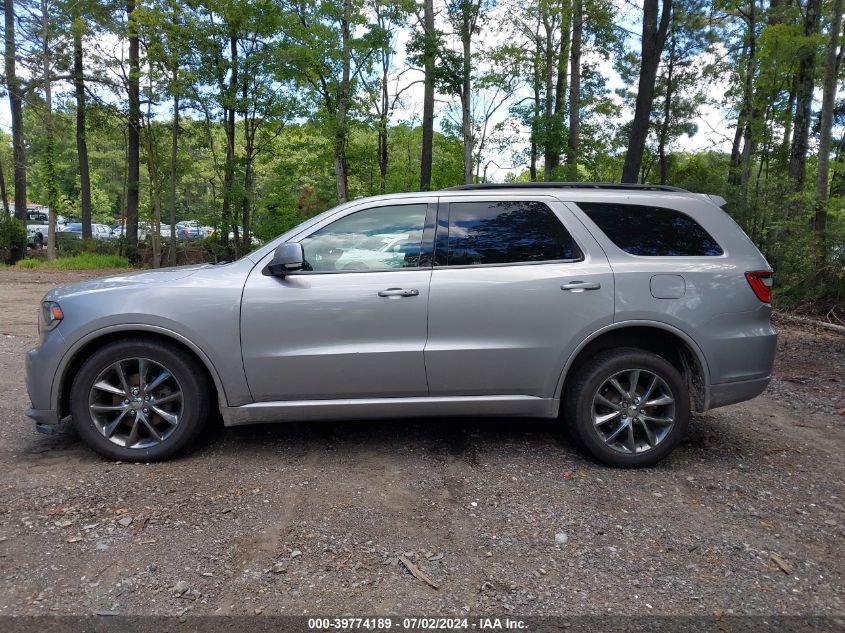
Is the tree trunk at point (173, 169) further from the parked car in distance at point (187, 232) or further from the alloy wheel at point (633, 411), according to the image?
the alloy wheel at point (633, 411)

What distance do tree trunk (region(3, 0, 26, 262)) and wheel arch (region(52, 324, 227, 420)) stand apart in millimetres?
21685

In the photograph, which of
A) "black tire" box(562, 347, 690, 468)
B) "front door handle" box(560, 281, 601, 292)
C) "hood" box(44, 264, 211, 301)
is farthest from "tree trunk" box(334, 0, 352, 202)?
"black tire" box(562, 347, 690, 468)

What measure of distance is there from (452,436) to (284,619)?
2254 millimetres

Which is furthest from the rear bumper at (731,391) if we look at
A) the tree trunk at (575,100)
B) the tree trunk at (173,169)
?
the tree trunk at (173,169)

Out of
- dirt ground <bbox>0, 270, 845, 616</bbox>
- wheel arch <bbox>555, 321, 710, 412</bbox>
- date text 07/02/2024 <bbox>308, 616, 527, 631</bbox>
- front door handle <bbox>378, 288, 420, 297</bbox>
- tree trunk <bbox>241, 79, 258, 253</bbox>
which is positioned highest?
tree trunk <bbox>241, 79, 258, 253</bbox>

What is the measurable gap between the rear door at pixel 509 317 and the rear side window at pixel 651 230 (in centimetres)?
22

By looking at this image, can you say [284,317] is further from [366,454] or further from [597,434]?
[597,434]

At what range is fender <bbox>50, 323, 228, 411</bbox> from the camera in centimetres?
371

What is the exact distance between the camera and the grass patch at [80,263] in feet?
63.0

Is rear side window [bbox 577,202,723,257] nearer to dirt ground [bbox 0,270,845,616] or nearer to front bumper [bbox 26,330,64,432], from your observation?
dirt ground [bbox 0,270,845,616]

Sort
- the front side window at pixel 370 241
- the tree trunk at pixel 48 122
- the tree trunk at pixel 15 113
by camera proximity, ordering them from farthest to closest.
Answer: the tree trunk at pixel 15 113 → the tree trunk at pixel 48 122 → the front side window at pixel 370 241

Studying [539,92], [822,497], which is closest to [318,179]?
[539,92]

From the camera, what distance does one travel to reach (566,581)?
8.55ft

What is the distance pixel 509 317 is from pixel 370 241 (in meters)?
1.07
